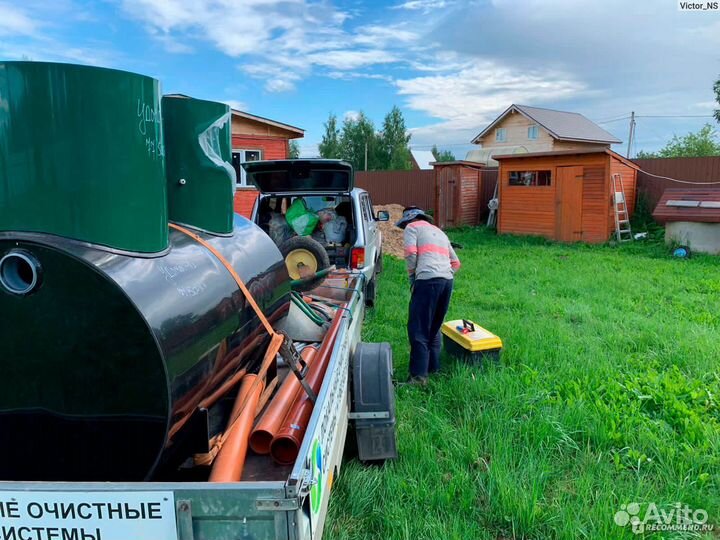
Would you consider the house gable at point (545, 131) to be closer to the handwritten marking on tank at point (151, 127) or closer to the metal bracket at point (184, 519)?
the handwritten marking on tank at point (151, 127)

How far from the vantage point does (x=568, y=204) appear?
15.7 metres

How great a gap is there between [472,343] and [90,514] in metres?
3.94

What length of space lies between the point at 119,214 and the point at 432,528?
2.27m

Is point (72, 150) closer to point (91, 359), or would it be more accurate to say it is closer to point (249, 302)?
point (91, 359)

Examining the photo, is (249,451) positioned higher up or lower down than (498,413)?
higher up

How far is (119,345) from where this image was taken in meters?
1.82

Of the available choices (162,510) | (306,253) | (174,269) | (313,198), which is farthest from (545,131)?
(162,510)

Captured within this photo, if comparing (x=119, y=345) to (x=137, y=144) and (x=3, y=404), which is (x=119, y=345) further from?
(x=137, y=144)

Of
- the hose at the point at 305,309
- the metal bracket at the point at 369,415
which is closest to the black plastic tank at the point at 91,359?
the metal bracket at the point at 369,415

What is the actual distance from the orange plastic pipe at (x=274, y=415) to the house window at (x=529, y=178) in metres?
15.2

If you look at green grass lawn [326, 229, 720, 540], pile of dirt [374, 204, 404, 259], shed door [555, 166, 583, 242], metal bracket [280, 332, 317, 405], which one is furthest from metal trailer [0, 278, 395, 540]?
shed door [555, 166, 583, 242]

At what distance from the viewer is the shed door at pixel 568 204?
15.5 meters

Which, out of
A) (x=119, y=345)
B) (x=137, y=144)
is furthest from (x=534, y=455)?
(x=137, y=144)

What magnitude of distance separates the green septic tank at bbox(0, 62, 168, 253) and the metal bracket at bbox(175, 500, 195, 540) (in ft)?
2.89
